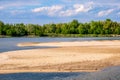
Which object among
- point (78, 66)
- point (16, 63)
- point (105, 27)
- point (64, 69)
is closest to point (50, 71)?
point (64, 69)

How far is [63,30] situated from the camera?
647ft

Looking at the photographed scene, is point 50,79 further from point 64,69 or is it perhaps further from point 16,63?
point 16,63

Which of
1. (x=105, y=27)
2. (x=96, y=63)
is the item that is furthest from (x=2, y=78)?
(x=105, y=27)

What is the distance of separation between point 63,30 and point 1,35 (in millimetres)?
31925

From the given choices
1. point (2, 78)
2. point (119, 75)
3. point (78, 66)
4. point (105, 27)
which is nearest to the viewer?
point (119, 75)

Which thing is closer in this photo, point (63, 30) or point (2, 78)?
point (2, 78)

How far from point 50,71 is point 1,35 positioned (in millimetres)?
167054

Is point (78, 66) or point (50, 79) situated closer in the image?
point (50, 79)

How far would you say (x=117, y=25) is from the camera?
191 meters

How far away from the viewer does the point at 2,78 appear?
26.4 m

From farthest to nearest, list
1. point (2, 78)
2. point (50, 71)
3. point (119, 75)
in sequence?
1. point (50, 71)
2. point (2, 78)
3. point (119, 75)

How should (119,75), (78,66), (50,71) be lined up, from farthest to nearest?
(78,66), (50,71), (119,75)

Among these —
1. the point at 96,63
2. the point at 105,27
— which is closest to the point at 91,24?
the point at 105,27

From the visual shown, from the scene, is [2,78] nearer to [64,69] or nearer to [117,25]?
[64,69]
